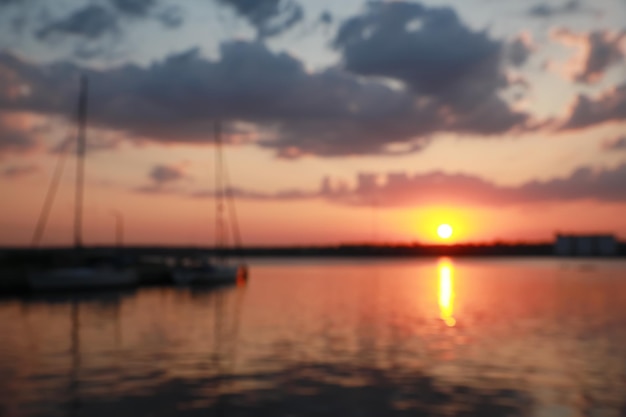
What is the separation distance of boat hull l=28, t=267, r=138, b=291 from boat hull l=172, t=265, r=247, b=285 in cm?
1020

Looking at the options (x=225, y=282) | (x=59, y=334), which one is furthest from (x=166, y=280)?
(x=59, y=334)

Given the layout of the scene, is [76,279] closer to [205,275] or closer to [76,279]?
[76,279]

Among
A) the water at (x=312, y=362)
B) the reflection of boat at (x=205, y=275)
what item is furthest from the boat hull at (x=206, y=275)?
the water at (x=312, y=362)

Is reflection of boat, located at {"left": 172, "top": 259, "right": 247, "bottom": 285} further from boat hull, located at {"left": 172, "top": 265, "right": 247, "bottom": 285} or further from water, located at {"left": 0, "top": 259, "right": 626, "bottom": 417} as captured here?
water, located at {"left": 0, "top": 259, "right": 626, "bottom": 417}

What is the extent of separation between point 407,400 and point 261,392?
4.45 metres

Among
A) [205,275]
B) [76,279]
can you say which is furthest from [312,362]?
[205,275]

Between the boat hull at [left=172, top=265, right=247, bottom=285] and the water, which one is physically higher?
the boat hull at [left=172, top=265, right=247, bottom=285]

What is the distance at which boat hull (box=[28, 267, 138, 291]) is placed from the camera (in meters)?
63.0

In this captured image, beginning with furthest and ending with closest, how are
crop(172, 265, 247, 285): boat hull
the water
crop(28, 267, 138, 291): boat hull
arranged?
1. crop(172, 265, 247, 285): boat hull
2. crop(28, 267, 138, 291): boat hull
3. the water

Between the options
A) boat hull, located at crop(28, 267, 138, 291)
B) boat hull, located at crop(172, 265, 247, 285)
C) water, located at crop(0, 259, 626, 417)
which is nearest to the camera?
water, located at crop(0, 259, 626, 417)

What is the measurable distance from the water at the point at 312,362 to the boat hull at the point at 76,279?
543 inches

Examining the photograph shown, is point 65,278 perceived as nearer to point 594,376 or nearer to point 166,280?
point 166,280

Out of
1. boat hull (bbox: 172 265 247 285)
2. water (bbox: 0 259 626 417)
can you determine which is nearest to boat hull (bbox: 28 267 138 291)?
boat hull (bbox: 172 265 247 285)

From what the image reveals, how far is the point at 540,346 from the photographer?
30.5 meters
